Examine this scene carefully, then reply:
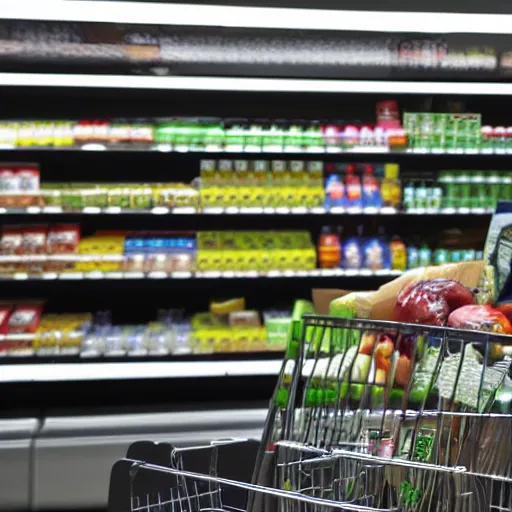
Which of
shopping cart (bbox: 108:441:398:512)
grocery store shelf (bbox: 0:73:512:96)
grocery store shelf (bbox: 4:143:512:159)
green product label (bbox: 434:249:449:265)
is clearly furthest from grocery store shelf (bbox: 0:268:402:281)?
shopping cart (bbox: 108:441:398:512)

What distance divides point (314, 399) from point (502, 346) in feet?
0.97

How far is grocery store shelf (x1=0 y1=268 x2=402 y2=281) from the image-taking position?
134 inches

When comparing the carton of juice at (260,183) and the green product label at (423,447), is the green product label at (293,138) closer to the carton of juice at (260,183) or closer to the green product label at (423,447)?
the carton of juice at (260,183)

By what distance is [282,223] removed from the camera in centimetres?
394

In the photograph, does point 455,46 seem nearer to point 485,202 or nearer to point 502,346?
point 485,202

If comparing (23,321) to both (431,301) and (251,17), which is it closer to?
(251,17)

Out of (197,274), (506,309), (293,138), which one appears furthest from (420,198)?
(506,309)

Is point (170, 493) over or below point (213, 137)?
below

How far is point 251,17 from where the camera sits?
3254mm

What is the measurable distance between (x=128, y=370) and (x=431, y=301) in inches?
93.6

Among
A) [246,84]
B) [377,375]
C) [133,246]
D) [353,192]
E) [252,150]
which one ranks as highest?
[246,84]

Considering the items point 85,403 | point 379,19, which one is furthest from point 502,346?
point 85,403

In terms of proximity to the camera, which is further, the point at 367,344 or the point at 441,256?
the point at 441,256

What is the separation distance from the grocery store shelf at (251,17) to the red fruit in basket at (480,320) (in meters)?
2.38
